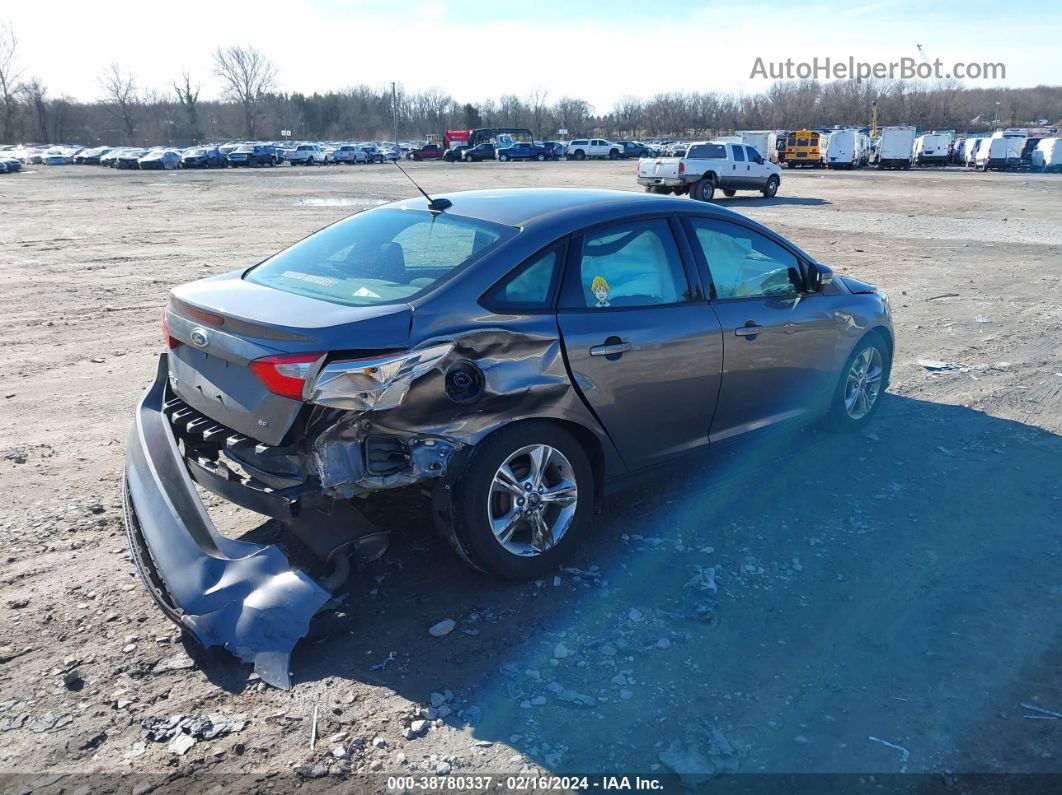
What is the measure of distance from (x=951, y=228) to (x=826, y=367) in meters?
17.2

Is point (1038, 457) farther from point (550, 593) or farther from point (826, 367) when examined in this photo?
point (550, 593)

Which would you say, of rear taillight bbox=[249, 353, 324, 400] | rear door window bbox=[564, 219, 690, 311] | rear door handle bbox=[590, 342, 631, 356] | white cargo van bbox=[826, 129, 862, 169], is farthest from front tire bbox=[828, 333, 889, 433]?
white cargo van bbox=[826, 129, 862, 169]

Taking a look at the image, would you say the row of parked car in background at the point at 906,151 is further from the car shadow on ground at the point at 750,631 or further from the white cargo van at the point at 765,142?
the car shadow on ground at the point at 750,631

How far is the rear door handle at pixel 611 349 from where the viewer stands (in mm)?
3963

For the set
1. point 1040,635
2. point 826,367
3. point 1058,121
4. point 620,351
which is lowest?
point 1040,635

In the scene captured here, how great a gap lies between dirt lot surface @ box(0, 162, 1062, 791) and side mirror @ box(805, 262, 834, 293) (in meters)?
1.10

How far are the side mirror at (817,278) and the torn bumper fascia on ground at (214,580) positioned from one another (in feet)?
11.7

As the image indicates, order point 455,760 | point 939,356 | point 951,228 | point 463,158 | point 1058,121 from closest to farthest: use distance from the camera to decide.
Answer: point 455,760
point 939,356
point 951,228
point 463,158
point 1058,121

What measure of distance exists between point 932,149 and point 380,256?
201 ft

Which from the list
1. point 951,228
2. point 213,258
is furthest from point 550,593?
point 951,228

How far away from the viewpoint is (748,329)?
4.68m

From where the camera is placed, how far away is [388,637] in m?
3.49

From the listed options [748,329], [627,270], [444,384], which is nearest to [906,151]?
[748,329]

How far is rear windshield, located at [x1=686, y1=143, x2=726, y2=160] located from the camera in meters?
28.2
